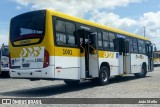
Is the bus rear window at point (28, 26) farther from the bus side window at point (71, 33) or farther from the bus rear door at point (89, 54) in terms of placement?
the bus rear door at point (89, 54)

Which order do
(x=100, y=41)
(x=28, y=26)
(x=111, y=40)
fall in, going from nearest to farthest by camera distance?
(x=28, y=26)
(x=100, y=41)
(x=111, y=40)

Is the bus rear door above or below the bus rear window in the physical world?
below

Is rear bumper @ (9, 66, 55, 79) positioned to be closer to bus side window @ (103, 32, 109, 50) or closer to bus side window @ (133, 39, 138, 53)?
bus side window @ (103, 32, 109, 50)

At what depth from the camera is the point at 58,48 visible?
476 inches

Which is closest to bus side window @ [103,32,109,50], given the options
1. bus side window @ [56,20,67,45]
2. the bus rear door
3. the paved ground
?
the bus rear door

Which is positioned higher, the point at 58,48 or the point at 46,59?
the point at 58,48

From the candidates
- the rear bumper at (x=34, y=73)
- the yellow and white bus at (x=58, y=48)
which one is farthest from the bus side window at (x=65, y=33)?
the rear bumper at (x=34, y=73)

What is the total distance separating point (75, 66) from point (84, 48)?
124cm

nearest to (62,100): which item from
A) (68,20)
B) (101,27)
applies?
(68,20)

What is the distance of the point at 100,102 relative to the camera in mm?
9914

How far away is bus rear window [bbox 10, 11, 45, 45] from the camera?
1210cm

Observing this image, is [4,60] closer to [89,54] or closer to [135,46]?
[135,46]

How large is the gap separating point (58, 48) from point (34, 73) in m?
1.37

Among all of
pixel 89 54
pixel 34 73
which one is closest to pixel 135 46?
pixel 89 54
